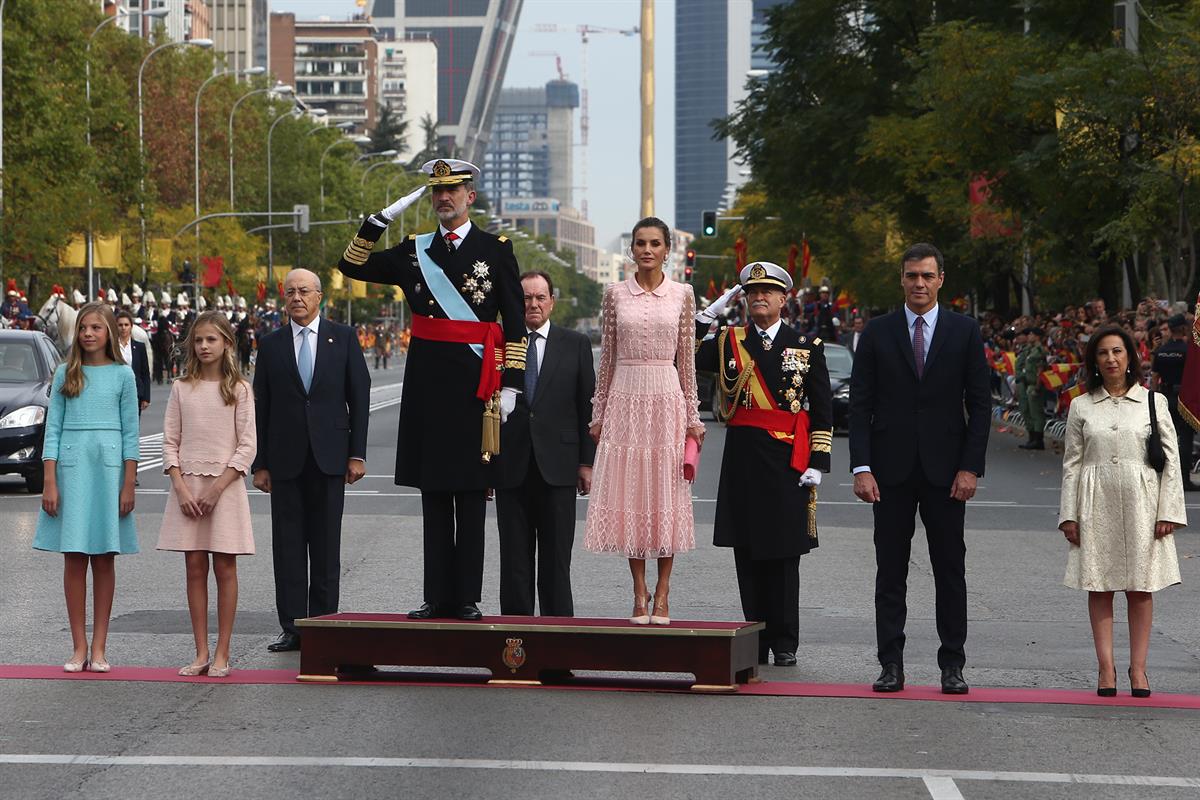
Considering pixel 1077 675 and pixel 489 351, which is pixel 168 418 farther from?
pixel 1077 675

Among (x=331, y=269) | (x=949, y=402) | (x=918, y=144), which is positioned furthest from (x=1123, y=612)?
(x=331, y=269)

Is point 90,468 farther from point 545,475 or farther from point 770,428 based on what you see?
point 770,428

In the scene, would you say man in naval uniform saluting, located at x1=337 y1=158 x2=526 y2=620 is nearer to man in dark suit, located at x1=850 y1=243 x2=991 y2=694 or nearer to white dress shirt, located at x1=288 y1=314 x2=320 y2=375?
white dress shirt, located at x1=288 y1=314 x2=320 y2=375

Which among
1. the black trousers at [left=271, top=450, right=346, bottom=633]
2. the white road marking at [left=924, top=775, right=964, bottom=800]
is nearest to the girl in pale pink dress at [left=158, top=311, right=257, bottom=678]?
the black trousers at [left=271, top=450, right=346, bottom=633]

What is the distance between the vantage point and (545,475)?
10336mm

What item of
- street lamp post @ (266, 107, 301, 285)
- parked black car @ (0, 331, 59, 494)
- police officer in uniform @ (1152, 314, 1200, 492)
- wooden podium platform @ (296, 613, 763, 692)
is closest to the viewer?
wooden podium platform @ (296, 613, 763, 692)

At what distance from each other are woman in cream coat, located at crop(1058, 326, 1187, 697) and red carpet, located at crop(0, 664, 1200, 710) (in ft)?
0.51

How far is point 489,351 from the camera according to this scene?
10.0 metres

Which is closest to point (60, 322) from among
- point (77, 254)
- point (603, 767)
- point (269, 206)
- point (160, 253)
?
point (77, 254)

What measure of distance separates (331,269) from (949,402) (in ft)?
323

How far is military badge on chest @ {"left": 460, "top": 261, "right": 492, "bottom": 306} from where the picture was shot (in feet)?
33.0

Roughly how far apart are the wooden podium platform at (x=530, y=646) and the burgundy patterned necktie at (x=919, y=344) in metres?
1.38

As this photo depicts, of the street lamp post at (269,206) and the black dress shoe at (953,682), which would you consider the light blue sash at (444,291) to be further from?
the street lamp post at (269,206)

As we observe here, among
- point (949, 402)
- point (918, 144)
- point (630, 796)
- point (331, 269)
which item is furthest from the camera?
point (331, 269)
